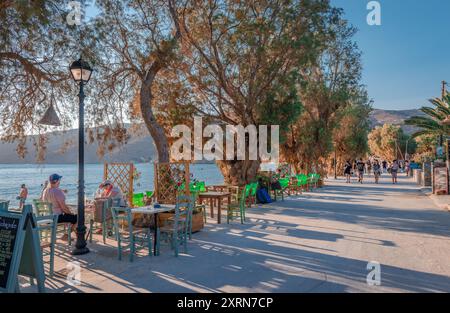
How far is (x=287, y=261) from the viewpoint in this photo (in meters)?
6.24

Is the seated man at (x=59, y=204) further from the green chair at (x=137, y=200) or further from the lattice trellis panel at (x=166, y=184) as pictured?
the lattice trellis panel at (x=166, y=184)

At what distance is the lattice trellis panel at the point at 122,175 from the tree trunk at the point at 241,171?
6.18 m

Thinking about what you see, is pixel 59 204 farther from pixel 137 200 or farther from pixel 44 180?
pixel 44 180

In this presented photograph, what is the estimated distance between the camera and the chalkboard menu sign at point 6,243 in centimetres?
434

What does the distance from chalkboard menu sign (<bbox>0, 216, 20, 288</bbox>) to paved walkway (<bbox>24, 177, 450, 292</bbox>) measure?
0.76 metres

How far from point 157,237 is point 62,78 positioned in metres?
5.44

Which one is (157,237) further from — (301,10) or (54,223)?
(301,10)

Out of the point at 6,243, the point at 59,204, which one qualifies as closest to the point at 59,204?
the point at 59,204

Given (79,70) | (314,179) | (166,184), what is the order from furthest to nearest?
(314,179) < (166,184) < (79,70)

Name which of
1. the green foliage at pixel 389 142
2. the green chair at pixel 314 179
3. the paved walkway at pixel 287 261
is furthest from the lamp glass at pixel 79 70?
the green foliage at pixel 389 142

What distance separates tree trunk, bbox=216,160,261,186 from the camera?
52.8ft

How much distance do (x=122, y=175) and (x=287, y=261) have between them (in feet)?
21.8

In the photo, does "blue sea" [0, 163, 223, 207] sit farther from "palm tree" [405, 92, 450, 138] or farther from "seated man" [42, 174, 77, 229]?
"palm tree" [405, 92, 450, 138]
